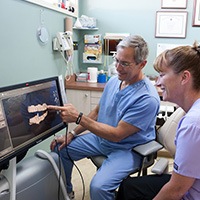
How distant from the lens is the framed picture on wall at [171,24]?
8.99 feet

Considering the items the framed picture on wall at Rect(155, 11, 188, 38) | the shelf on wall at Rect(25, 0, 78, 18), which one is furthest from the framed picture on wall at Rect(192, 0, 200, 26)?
the shelf on wall at Rect(25, 0, 78, 18)

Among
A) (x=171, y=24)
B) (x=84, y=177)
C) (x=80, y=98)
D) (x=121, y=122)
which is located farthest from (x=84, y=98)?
(x=171, y=24)

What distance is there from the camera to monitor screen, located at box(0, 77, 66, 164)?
105 cm

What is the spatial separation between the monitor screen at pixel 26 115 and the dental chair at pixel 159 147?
1.69 feet

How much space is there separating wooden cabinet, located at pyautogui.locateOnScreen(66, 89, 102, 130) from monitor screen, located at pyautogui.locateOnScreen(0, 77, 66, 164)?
119cm

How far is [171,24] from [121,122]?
1.73m

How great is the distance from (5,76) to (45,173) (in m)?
0.72

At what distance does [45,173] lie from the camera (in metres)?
1.48

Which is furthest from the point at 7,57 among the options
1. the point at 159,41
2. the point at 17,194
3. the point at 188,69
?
the point at 159,41

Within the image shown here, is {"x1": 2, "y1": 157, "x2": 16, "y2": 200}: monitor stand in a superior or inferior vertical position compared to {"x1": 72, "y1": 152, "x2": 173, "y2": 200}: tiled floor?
superior

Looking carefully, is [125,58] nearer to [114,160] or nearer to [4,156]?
[114,160]

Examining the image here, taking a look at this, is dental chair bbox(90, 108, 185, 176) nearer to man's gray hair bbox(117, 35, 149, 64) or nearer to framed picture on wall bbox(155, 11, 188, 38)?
man's gray hair bbox(117, 35, 149, 64)

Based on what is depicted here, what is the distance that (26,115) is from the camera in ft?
3.85

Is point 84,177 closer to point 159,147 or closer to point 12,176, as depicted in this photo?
point 159,147
